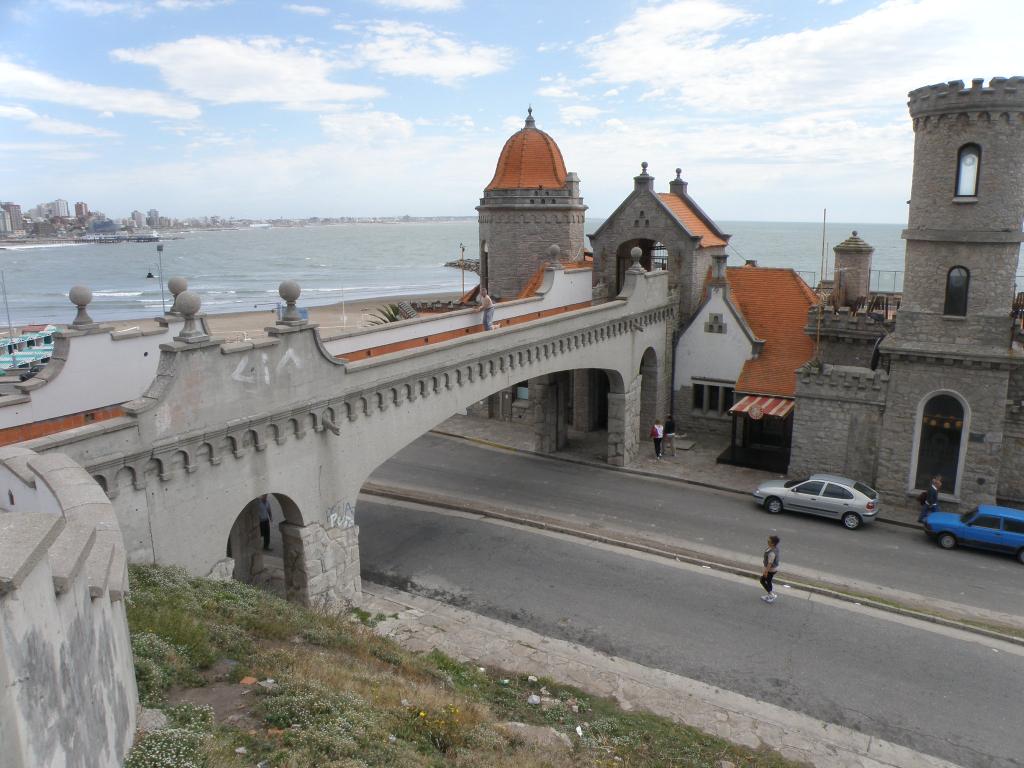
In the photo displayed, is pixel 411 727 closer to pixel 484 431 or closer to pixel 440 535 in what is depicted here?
pixel 440 535

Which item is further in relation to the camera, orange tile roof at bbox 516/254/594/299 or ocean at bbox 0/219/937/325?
ocean at bbox 0/219/937/325

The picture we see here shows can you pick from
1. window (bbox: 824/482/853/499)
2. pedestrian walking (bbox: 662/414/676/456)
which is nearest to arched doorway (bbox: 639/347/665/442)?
pedestrian walking (bbox: 662/414/676/456)

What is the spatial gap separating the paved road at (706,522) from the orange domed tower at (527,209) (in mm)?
8228

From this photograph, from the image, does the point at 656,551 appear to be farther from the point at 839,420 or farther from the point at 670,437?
the point at 670,437

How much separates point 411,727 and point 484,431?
2451 centimetres

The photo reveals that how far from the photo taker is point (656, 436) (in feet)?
99.1

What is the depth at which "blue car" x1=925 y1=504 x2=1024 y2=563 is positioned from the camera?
20984 millimetres

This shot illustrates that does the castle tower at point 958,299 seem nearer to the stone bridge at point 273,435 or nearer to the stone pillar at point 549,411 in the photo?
the stone pillar at point 549,411

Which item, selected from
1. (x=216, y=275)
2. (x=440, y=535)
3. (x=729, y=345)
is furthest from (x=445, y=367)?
(x=216, y=275)

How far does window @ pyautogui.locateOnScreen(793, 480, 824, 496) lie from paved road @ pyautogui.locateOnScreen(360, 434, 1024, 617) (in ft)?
2.96

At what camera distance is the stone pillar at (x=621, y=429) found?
29.2 meters

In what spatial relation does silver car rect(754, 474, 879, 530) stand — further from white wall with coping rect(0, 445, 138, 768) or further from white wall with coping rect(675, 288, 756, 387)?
white wall with coping rect(0, 445, 138, 768)

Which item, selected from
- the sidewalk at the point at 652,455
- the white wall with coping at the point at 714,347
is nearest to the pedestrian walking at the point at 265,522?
the sidewalk at the point at 652,455

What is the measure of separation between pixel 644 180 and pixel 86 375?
23764mm
